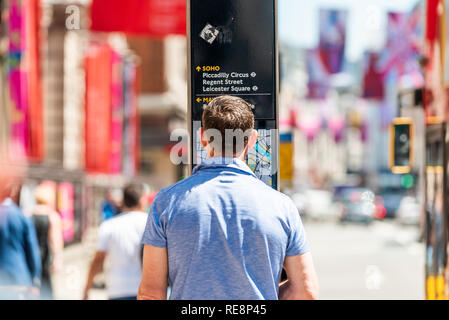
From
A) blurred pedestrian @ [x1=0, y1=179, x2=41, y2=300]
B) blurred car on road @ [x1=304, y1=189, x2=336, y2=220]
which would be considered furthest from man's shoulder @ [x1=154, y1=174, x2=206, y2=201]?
blurred car on road @ [x1=304, y1=189, x2=336, y2=220]

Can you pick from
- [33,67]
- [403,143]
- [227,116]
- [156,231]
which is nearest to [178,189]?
[156,231]

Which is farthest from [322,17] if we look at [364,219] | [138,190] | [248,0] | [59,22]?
[364,219]

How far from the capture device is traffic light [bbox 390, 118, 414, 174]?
10820 millimetres

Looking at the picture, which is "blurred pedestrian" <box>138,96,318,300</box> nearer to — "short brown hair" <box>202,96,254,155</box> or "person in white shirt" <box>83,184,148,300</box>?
"short brown hair" <box>202,96,254,155</box>

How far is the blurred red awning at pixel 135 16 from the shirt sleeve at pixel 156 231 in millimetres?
7475

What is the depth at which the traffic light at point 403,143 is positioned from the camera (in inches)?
426

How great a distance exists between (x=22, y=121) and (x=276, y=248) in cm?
1242

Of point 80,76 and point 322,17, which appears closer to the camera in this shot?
point 322,17

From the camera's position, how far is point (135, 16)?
32.3ft

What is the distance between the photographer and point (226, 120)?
268 cm

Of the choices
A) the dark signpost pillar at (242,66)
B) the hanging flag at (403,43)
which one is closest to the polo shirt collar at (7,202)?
the dark signpost pillar at (242,66)

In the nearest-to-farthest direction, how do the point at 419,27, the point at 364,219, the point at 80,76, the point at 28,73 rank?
the point at 28,73
the point at 419,27
the point at 80,76
the point at 364,219

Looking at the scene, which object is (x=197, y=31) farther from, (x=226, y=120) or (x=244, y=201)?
(x=244, y=201)

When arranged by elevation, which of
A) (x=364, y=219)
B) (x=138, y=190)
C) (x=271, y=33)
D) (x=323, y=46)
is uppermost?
(x=323, y=46)
